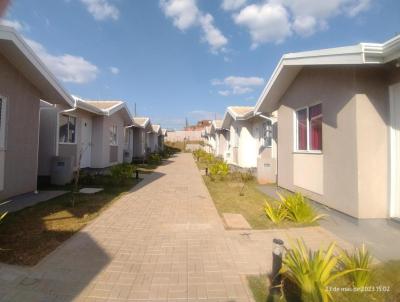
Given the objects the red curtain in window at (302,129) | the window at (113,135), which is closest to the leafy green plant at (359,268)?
the red curtain in window at (302,129)

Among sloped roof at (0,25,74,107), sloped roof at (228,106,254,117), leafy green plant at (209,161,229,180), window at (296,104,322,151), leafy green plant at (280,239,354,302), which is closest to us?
leafy green plant at (280,239,354,302)

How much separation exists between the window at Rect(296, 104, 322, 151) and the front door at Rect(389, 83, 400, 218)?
204 centimetres

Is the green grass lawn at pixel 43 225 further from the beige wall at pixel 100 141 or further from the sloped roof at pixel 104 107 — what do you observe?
the beige wall at pixel 100 141

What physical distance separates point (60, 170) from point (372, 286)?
425 inches

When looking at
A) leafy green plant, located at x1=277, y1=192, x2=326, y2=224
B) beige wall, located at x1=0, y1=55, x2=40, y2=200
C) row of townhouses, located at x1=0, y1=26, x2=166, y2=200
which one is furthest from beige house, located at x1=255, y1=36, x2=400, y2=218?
beige wall, located at x1=0, y1=55, x2=40, y2=200

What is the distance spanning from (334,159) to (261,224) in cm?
247

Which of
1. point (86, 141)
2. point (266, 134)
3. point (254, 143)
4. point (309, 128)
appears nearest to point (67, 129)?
point (86, 141)

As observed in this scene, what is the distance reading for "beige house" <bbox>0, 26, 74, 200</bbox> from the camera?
732 cm

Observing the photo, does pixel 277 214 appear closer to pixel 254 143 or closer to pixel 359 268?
pixel 359 268

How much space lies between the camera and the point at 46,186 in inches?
415

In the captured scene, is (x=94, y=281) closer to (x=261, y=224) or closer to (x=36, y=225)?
(x=36, y=225)

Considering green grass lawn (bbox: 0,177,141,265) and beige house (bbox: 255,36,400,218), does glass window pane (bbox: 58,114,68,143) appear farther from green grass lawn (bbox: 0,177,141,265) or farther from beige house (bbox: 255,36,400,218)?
beige house (bbox: 255,36,400,218)

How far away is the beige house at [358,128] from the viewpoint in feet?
18.4

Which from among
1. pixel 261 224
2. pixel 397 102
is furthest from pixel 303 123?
A: pixel 261 224
